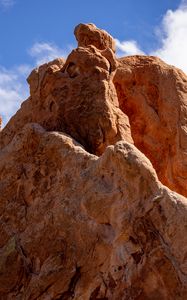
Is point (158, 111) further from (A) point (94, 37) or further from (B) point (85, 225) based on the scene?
(B) point (85, 225)

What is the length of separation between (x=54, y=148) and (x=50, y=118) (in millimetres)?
1553

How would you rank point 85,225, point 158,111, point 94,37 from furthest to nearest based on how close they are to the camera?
point 158,111 < point 94,37 < point 85,225

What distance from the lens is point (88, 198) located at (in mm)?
10992

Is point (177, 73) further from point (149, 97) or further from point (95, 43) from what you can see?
point (95, 43)

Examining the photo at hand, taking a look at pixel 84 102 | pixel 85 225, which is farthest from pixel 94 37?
pixel 85 225

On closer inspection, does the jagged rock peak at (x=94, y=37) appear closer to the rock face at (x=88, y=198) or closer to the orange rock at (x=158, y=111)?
the rock face at (x=88, y=198)

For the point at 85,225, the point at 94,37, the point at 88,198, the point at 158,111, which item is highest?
the point at 94,37

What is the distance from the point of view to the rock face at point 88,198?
384 inches

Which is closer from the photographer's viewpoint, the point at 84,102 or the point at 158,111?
the point at 84,102

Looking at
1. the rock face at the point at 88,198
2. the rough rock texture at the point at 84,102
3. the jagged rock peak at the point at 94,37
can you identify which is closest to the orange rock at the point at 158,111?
the rock face at the point at 88,198

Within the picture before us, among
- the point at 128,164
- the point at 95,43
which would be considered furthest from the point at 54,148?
the point at 95,43

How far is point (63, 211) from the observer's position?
1145 cm

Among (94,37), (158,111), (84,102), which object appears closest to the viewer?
(84,102)

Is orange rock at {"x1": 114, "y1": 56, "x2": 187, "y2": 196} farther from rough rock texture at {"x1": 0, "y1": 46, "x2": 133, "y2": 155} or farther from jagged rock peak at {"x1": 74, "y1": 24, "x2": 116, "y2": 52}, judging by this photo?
rough rock texture at {"x1": 0, "y1": 46, "x2": 133, "y2": 155}
